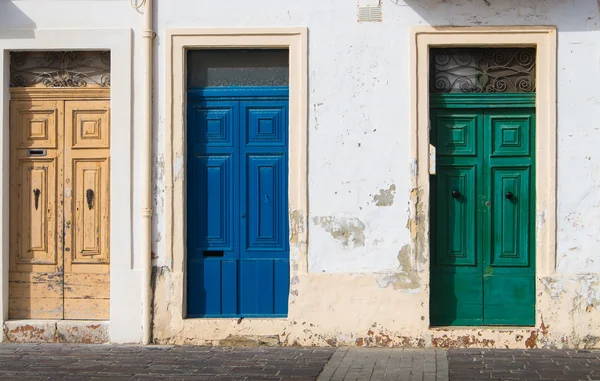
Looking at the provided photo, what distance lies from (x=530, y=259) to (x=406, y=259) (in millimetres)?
1255

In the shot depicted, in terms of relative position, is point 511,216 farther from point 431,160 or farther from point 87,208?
point 87,208

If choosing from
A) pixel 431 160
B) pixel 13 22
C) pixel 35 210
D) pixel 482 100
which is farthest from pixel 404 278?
pixel 13 22

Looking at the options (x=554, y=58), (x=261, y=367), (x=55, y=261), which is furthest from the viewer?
(x=55, y=261)

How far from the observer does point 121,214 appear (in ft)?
32.7

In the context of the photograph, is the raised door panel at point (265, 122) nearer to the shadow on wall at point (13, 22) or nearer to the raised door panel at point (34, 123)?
the raised door panel at point (34, 123)

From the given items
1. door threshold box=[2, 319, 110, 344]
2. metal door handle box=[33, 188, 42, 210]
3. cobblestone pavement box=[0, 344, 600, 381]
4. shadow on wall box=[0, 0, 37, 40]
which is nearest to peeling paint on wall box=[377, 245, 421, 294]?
cobblestone pavement box=[0, 344, 600, 381]

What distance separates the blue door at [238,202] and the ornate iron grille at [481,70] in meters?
1.59

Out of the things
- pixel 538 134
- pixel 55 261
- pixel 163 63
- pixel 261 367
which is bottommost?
pixel 261 367

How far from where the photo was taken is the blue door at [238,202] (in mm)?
10039

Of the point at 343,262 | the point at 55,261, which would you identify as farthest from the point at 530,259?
the point at 55,261

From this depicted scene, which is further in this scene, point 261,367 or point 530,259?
point 530,259

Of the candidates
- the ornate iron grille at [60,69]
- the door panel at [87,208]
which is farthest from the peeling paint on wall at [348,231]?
the ornate iron grille at [60,69]

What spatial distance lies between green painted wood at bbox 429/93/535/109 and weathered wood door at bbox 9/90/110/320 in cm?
343

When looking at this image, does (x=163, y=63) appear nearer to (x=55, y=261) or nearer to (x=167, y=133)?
(x=167, y=133)
